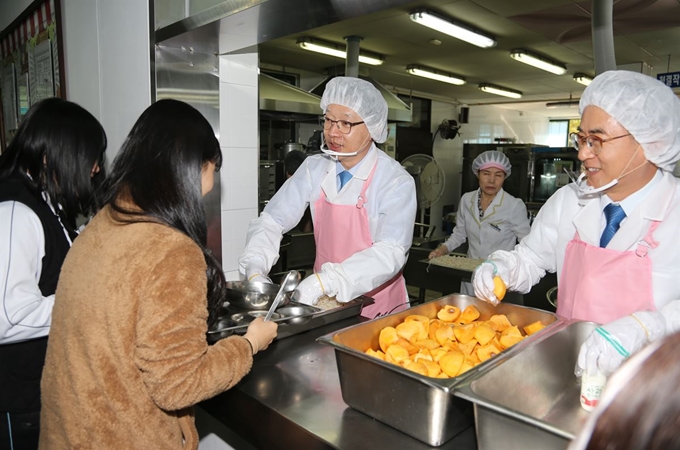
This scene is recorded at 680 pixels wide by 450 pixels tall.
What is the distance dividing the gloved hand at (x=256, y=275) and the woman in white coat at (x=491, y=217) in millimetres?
2298

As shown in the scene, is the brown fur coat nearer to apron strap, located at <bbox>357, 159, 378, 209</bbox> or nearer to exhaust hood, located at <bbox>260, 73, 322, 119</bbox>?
apron strap, located at <bbox>357, 159, 378, 209</bbox>

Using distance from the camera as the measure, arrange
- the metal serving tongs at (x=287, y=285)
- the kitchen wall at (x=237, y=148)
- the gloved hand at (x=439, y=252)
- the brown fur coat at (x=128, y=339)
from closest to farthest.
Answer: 1. the brown fur coat at (x=128, y=339)
2. the metal serving tongs at (x=287, y=285)
3. the kitchen wall at (x=237, y=148)
4. the gloved hand at (x=439, y=252)

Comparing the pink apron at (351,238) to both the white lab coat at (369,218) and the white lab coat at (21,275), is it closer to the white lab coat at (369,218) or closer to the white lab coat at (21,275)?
the white lab coat at (369,218)

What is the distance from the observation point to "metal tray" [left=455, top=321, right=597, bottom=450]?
3.03ft

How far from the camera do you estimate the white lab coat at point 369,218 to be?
6.42ft

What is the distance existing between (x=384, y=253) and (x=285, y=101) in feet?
10.9

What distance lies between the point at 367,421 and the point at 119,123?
2.24m

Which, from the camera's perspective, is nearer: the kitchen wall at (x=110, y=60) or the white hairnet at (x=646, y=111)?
the white hairnet at (x=646, y=111)

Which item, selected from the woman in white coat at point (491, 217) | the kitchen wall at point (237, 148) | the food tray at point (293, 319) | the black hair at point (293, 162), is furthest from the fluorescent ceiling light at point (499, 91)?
the food tray at point (293, 319)

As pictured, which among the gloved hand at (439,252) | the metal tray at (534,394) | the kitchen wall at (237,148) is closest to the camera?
the metal tray at (534,394)

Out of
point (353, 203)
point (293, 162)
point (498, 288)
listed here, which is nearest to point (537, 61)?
point (293, 162)

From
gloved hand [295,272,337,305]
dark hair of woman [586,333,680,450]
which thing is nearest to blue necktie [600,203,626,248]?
gloved hand [295,272,337,305]

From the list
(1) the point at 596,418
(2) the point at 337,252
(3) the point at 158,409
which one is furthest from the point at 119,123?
(1) the point at 596,418

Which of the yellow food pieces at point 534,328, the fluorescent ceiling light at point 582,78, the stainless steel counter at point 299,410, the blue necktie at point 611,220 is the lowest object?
the stainless steel counter at point 299,410
